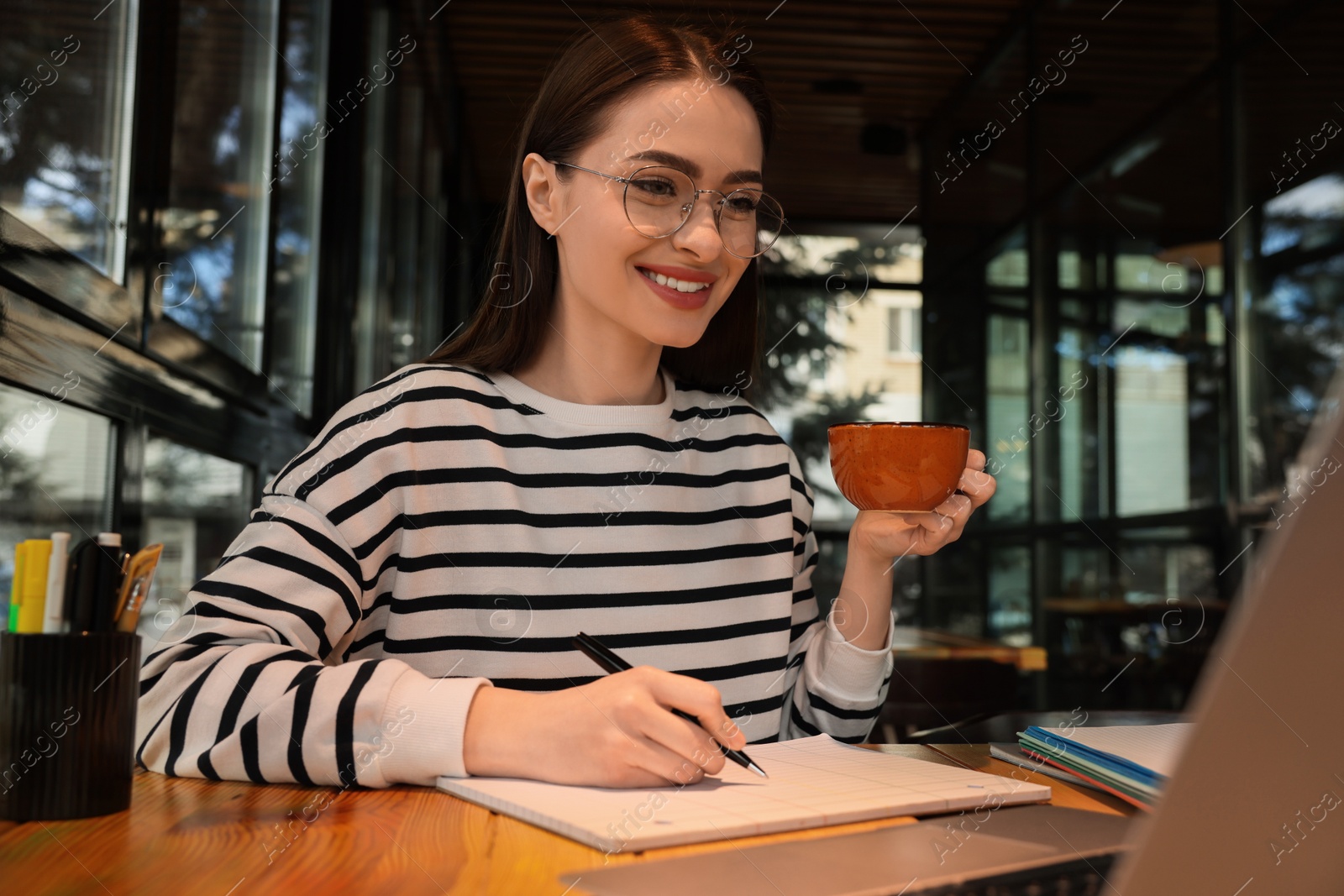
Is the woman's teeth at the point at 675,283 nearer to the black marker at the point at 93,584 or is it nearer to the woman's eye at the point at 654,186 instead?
the woman's eye at the point at 654,186

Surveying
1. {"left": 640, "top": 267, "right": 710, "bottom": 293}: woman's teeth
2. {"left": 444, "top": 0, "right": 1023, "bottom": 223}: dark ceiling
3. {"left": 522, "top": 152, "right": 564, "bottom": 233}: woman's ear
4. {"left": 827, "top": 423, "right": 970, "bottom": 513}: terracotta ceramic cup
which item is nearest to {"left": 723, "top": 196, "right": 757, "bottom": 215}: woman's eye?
{"left": 640, "top": 267, "right": 710, "bottom": 293}: woman's teeth

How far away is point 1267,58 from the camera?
3.86m

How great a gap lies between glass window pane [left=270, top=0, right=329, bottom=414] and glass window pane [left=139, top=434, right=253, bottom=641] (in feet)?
1.46

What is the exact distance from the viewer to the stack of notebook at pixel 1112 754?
2.64 feet

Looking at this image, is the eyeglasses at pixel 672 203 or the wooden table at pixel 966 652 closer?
the eyeglasses at pixel 672 203

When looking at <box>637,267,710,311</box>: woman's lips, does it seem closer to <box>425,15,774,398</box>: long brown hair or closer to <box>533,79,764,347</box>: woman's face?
<box>533,79,764,347</box>: woman's face

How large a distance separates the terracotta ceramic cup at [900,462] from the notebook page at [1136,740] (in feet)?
0.82

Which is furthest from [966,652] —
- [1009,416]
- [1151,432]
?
[1009,416]

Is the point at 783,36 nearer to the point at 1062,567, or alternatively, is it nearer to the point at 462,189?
the point at 462,189

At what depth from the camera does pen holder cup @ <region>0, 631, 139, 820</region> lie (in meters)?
0.67

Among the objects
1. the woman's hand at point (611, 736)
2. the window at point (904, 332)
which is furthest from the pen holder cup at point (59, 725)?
the window at point (904, 332)

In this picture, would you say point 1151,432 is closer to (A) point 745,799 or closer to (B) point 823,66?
(B) point 823,66

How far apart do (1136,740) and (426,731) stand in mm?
625

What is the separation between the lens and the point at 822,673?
134 cm
